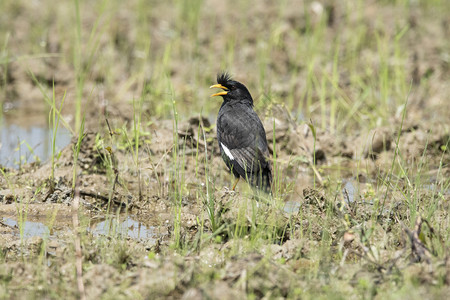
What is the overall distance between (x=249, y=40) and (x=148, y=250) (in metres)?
7.18

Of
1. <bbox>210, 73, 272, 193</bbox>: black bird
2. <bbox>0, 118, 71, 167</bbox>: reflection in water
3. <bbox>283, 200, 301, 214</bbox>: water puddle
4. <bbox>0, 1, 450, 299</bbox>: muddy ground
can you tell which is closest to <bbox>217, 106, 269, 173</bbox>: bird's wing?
<bbox>210, 73, 272, 193</bbox>: black bird

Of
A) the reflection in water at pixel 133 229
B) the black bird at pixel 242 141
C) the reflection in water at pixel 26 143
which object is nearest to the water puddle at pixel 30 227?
the reflection in water at pixel 133 229

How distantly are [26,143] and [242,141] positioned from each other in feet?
6.72

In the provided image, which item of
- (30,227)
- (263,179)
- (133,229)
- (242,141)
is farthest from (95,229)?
(242,141)

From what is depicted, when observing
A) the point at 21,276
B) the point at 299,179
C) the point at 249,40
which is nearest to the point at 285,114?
the point at 299,179

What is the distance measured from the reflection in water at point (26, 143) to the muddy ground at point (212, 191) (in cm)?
23

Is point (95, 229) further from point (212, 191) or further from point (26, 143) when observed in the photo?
point (26, 143)

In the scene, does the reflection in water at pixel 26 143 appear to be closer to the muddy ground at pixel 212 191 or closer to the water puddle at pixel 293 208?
the muddy ground at pixel 212 191

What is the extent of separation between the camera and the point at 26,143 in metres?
6.64

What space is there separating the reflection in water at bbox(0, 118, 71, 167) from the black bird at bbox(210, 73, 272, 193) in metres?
1.61

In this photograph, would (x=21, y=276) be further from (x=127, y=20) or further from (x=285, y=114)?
(x=127, y=20)

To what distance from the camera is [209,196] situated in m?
4.87

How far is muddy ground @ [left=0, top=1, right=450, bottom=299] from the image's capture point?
3.97 m

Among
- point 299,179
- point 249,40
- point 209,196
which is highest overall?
point 249,40
